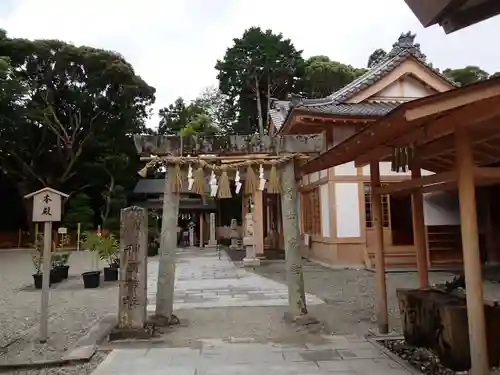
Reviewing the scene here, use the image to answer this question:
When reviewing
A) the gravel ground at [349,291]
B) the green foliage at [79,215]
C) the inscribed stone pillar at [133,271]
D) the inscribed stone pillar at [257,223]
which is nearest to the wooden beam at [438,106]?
the gravel ground at [349,291]

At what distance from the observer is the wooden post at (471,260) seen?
358cm

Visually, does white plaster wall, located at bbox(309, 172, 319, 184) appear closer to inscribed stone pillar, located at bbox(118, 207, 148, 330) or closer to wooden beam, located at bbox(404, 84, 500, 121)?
inscribed stone pillar, located at bbox(118, 207, 148, 330)

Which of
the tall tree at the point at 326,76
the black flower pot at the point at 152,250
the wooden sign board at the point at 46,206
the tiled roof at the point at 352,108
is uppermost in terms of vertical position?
the tall tree at the point at 326,76

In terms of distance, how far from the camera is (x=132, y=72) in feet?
90.5

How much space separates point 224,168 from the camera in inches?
251

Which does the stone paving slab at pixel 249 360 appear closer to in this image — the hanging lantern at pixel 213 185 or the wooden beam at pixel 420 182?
the wooden beam at pixel 420 182

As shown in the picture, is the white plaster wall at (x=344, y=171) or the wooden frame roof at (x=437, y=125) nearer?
the wooden frame roof at (x=437, y=125)

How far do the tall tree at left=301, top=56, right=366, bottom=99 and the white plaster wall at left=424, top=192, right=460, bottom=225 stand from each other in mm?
23764

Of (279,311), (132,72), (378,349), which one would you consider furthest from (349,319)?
(132,72)

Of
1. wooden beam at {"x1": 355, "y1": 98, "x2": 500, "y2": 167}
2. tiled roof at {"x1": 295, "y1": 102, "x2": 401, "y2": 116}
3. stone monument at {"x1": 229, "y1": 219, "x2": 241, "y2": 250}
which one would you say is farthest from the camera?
stone monument at {"x1": 229, "y1": 219, "x2": 241, "y2": 250}

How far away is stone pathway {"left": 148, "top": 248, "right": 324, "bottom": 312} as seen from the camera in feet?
26.3

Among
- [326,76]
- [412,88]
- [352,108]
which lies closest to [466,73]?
[326,76]

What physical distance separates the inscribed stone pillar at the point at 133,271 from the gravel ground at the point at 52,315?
2.57ft

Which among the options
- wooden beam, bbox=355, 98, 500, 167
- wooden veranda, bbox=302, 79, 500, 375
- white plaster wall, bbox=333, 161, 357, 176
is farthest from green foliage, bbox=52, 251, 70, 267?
wooden beam, bbox=355, 98, 500, 167
